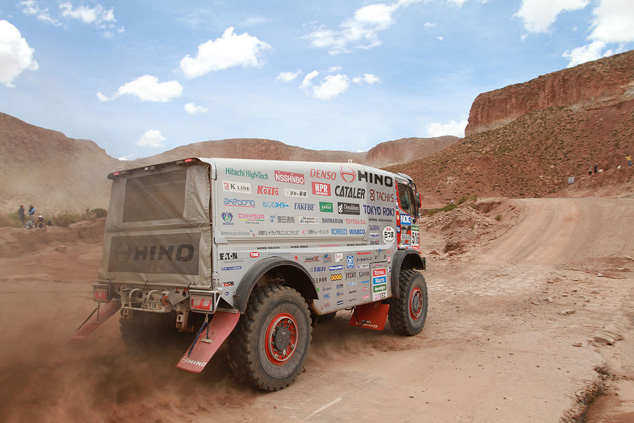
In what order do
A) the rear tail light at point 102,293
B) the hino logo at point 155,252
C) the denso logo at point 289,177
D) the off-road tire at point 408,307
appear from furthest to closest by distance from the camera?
the off-road tire at point 408,307 → the denso logo at point 289,177 → the rear tail light at point 102,293 → the hino logo at point 155,252

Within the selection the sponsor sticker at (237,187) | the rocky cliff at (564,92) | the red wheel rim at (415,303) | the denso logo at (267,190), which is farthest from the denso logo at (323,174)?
the rocky cliff at (564,92)

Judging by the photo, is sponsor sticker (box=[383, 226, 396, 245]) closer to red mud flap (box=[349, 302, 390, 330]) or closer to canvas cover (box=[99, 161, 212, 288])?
red mud flap (box=[349, 302, 390, 330])

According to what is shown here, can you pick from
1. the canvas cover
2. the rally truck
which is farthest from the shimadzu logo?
the canvas cover

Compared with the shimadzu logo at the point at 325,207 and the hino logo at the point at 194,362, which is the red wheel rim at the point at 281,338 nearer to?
the hino logo at the point at 194,362

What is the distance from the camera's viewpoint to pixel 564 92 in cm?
6188

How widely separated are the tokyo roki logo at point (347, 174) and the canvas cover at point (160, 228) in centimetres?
223

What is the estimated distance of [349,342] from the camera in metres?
6.79

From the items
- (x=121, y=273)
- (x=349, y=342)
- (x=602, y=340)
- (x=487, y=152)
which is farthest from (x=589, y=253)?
(x=487, y=152)

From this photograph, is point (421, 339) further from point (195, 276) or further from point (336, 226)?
point (195, 276)

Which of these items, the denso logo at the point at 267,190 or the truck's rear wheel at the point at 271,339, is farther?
the denso logo at the point at 267,190

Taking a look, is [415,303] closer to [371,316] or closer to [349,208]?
[371,316]

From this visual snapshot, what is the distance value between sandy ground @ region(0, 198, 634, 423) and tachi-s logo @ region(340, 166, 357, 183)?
2642 mm

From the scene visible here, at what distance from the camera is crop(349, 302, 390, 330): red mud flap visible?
682 centimetres

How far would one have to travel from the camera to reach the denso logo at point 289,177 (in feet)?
16.8
